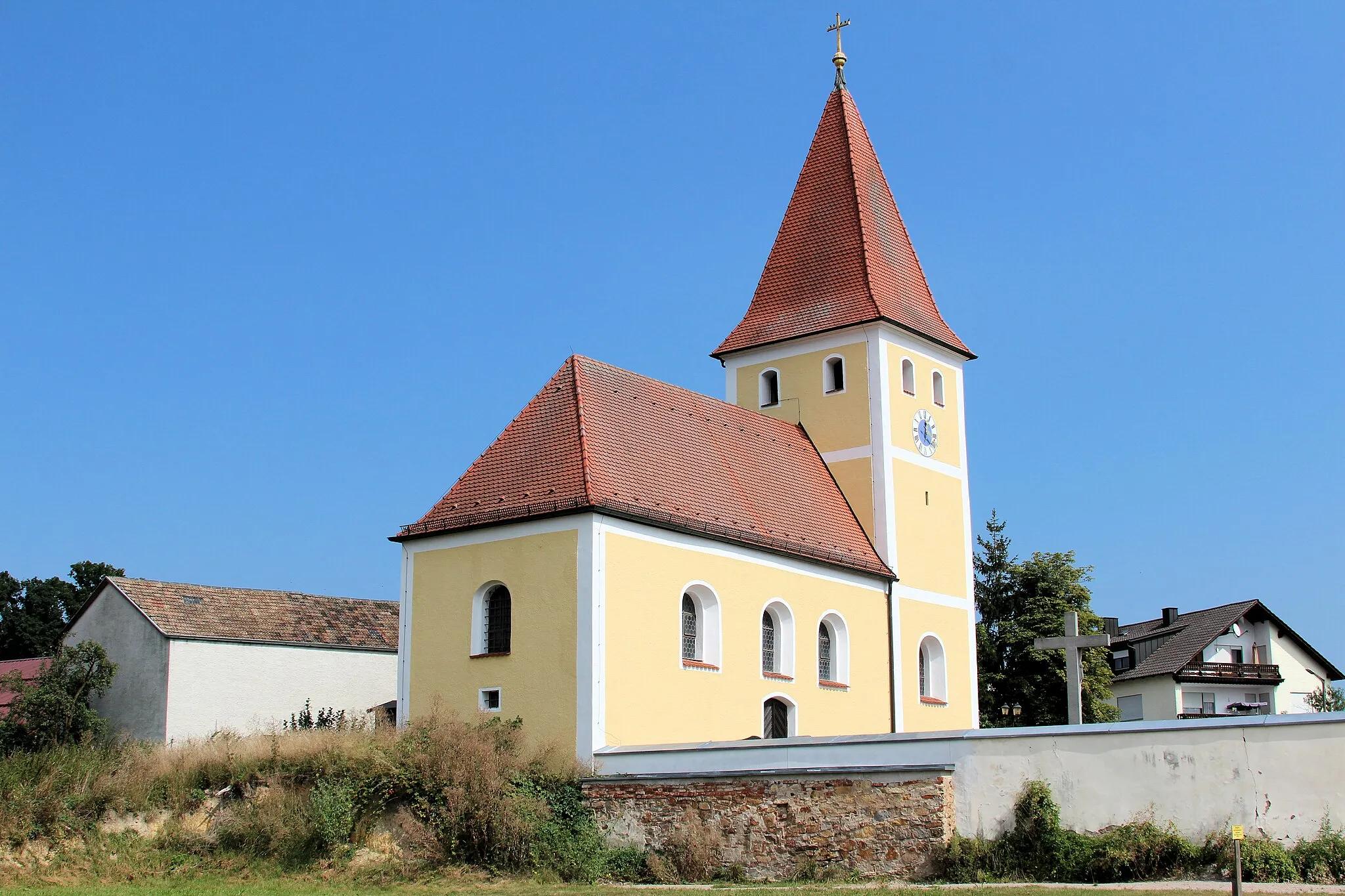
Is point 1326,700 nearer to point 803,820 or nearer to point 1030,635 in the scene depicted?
point 1030,635

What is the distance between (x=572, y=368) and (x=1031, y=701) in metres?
19.8

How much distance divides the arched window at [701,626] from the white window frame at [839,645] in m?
3.82

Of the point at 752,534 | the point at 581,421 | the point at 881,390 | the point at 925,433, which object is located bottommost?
the point at 752,534

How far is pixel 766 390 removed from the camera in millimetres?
34562

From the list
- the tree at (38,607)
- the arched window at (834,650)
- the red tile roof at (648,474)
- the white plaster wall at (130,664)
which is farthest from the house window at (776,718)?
the tree at (38,607)

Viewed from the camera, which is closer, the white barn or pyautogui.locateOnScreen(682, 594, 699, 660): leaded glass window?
pyautogui.locateOnScreen(682, 594, 699, 660): leaded glass window

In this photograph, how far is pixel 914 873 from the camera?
18.3 m

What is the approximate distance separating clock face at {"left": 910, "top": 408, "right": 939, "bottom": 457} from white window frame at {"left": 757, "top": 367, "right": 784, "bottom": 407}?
10.6 feet

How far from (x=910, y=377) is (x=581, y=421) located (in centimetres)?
1128

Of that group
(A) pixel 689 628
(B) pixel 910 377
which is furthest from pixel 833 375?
(A) pixel 689 628

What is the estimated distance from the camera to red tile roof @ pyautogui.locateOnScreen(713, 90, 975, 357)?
3397 centimetres

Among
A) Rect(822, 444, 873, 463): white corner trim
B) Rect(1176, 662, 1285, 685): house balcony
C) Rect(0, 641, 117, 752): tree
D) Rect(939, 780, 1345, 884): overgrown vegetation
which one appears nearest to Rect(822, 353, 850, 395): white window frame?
Rect(822, 444, 873, 463): white corner trim

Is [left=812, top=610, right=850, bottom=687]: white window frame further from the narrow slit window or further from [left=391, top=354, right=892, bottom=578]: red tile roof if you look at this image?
the narrow slit window

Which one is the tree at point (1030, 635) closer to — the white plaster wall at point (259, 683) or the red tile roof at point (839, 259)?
the red tile roof at point (839, 259)
